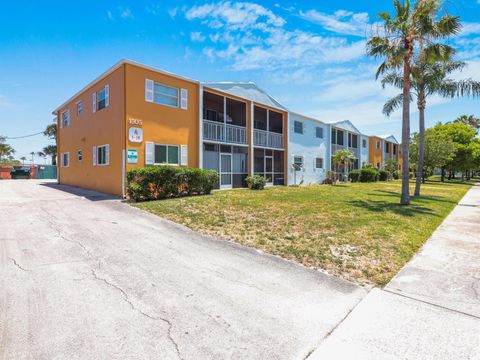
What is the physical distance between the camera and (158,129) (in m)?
13.8

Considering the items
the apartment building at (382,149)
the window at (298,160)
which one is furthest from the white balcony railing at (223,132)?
the apartment building at (382,149)

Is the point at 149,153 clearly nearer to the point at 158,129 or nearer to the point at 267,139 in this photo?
the point at 158,129

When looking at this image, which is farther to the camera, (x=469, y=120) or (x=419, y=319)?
(x=469, y=120)

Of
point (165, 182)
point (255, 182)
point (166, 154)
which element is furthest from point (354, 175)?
point (165, 182)

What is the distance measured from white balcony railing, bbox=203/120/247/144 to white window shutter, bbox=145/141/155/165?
3558mm

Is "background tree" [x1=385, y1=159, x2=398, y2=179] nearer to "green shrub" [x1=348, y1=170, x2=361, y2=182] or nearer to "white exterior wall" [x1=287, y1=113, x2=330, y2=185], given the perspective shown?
"green shrub" [x1=348, y1=170, x2=361, y2=182]

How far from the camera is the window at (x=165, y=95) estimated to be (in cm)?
1388

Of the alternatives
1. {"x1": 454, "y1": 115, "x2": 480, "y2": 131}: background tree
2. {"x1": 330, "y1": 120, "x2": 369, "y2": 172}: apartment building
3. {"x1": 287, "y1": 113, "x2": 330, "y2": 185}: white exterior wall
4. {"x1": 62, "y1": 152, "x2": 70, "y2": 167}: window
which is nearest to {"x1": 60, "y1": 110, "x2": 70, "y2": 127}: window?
{"x1": 62, "y1": 152, "x2": 70, "y2": 167}: window

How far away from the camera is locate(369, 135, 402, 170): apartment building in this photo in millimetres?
37719

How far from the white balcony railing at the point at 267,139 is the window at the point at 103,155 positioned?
31.9 ft

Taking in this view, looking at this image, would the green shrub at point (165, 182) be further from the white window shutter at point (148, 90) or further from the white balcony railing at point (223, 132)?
the white window shutter at point (148, 90)

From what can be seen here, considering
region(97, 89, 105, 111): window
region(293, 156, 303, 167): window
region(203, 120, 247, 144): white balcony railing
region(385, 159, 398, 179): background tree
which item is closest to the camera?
region(97, 89, 105, 111): window

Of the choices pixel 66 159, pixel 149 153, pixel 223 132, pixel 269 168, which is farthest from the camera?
pixel 269 168

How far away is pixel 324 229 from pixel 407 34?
10508 millimetres
